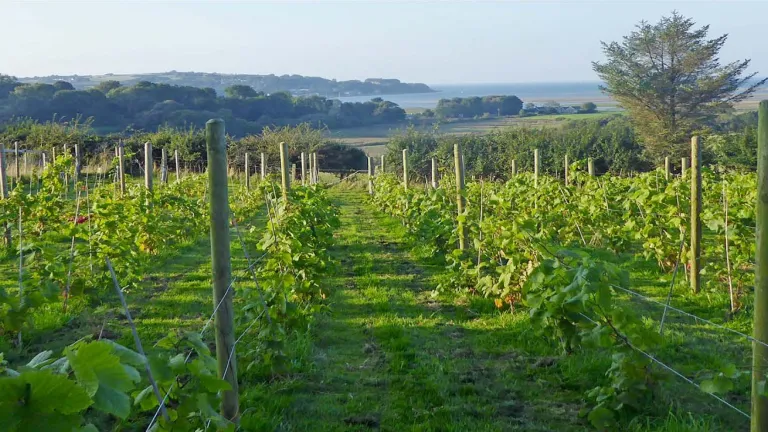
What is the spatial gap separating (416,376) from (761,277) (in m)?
2.47

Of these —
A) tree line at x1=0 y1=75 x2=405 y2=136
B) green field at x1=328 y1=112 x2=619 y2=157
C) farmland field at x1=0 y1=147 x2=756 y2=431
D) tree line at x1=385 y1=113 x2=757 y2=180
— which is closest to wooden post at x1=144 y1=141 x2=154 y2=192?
farmland field at x1=0 y1=147 x2=756 y2=431

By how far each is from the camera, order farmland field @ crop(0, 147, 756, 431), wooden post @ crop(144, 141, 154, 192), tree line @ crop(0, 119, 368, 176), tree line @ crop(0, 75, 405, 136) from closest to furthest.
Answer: farmland field @ crop(0, 147, 756, 431) < wooden post @ crop(144, 141, 154, 192) < tree line @ crop(0, 119, 368, 176) < tree line @ crop(0, 75, 405, 136)

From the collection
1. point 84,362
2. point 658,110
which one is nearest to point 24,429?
point 84,362

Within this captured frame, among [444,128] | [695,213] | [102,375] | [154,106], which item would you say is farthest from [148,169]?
[444,128]

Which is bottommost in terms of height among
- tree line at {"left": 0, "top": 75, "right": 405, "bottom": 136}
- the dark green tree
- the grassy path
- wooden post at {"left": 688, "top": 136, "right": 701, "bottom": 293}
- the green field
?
the grassy path

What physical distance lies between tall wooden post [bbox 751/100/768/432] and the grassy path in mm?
1146

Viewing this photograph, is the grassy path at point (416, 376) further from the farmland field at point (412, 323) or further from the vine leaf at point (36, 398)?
the vine leaf at point (36, 398)

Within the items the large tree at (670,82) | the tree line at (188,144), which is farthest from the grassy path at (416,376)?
the large tree at (670,82)

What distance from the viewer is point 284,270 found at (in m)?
6.61

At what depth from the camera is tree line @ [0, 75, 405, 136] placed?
2056 inches

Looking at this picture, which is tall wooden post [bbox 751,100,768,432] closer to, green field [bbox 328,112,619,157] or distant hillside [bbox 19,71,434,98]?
green field [bbox 328,112,619,157]

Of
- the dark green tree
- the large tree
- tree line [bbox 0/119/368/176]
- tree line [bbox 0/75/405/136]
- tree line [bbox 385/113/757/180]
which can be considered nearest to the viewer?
tree line [bbox 0/119/368/176]

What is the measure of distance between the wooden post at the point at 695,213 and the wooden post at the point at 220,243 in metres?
5.18

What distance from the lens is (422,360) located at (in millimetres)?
5250
